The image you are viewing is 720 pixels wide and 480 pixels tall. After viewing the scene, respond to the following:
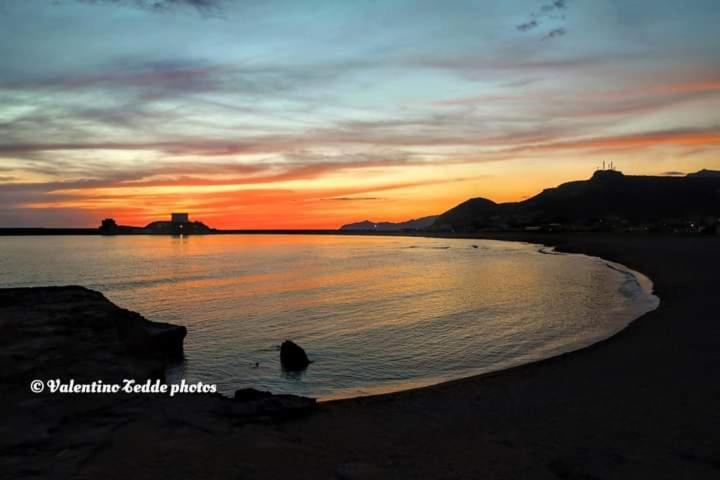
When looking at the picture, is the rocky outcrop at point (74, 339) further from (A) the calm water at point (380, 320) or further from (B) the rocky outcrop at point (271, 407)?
(B) the rocky outcrop at point (271, 407)

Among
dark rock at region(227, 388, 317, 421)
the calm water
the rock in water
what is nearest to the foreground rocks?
dark rock at region(227, 388, 317, 421)

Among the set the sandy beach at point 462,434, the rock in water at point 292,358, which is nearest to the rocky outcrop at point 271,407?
the sandy beach at point 462,434

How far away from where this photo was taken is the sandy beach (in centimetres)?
859

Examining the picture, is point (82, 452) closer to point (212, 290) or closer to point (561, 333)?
point (561, 333)

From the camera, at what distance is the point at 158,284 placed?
56750mm

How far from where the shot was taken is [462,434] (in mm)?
10602

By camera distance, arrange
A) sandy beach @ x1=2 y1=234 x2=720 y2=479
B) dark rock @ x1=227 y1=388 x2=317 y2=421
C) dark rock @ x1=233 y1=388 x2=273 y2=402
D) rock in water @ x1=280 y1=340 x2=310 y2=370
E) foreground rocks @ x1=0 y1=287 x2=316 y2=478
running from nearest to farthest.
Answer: sandy beach @ x1=2 y1=234 x2=720 y2=479 → foreground rocks @ x1=0 y1=287 x2=316 y2=478 → dark rock @ x1=227 y1=388 x2=317 y2=421 → dark rock @ x1=233 y1=388 x2=273 y2=402 → rock in water @ x1=280 y1=340 x2=310 y2=370

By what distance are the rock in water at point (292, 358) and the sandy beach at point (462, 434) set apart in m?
6.15

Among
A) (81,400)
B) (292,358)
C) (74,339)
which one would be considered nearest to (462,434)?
(81,400)

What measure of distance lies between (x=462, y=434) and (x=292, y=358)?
10101 millimetres

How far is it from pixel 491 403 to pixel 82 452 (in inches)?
371

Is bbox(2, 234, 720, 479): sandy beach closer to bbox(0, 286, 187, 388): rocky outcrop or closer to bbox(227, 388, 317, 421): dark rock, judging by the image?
bbox(227, 388, 317, 421): dark rock

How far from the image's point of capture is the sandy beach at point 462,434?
8594mm

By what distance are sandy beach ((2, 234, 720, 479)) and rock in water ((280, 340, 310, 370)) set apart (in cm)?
615
